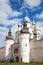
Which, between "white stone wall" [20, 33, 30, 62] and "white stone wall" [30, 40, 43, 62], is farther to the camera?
"white stone wall" [20, 33, 30, 62]

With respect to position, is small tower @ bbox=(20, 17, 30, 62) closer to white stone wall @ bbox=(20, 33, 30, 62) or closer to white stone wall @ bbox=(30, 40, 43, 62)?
white stone wall @ bbox=(20, 33, 30, 62)

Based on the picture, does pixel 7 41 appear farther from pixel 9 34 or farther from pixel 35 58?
pixel 35 58

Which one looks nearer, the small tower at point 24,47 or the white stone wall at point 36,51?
the white stone wall at point 36,51

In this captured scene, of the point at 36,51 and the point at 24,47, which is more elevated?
the point at 24,47

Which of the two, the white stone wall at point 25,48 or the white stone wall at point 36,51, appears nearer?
the white stone wall at point 36,51

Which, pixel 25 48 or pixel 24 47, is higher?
pixel 24 47

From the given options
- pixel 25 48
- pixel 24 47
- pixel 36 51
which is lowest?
pixel 36 51

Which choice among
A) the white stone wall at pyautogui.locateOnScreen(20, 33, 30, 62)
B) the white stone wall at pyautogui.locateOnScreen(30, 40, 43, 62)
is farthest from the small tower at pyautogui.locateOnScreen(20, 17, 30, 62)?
the white stone wall at pyautogui.locateOnScreen(30, 40, 43, 62)

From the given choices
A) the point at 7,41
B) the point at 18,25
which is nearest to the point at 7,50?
the point at 7,41

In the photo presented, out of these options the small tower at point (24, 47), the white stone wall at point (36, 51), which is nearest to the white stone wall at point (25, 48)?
the small tower at point (24, 47)

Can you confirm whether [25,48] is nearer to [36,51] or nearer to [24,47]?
[24,47]

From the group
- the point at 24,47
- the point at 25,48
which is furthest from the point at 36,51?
the point at 24,47

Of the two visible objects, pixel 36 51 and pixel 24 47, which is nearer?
pixel 24 47

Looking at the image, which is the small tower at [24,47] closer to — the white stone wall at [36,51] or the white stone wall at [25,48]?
the white stone wall at [25,48]
